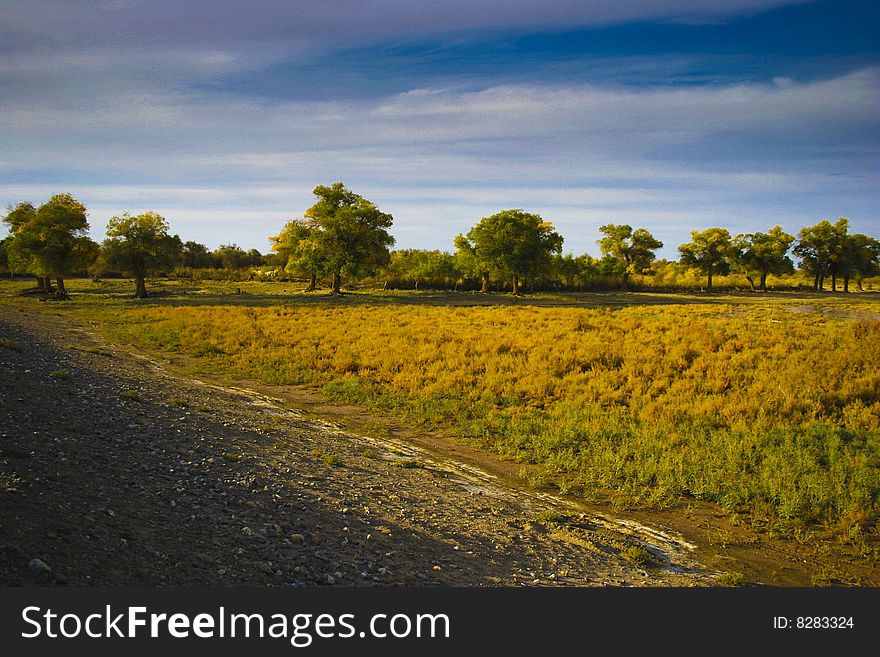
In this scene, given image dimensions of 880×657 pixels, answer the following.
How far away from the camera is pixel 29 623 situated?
4102mm

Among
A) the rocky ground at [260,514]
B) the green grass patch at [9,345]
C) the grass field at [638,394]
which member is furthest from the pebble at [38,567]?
the green grass patch at [9,345]

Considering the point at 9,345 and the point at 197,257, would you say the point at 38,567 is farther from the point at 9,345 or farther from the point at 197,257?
the point at 197,257

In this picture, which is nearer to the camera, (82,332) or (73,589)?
(73,589)

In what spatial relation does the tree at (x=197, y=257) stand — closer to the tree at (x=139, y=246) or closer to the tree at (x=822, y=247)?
the tree at (x=139, y=246)

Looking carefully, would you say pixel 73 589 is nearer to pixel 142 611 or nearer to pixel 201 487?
pixel 142 611

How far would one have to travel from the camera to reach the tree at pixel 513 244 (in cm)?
6750

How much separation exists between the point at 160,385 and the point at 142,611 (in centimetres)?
1318

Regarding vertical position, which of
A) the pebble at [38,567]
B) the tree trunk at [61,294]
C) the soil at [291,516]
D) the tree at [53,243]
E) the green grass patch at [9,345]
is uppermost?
the tree at [53,243]

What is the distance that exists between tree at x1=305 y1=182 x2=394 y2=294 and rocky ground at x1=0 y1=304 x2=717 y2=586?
45553mm

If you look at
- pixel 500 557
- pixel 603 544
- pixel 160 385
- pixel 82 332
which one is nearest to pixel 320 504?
pixel 500 557

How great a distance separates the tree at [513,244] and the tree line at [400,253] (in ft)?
0.53

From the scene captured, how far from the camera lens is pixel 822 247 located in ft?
303

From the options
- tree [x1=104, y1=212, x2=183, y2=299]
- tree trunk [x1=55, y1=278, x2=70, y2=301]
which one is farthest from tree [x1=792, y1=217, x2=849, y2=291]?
tree trunk [x1=55, y1=278, x2=70, y2=301]

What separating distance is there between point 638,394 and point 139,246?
2183 inches
